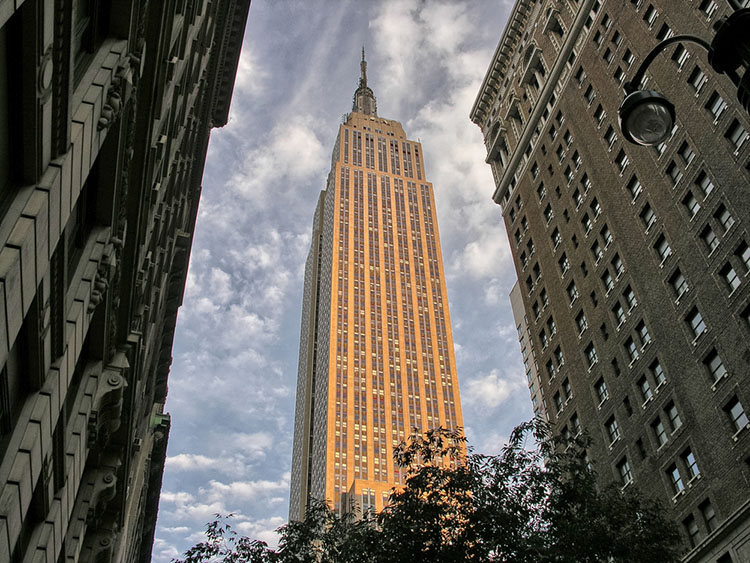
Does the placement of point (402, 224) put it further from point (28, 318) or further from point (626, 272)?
point (28, 318)

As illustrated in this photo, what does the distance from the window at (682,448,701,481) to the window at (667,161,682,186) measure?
16699 mm

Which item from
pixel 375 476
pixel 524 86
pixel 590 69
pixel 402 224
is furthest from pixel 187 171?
pixel 402 224

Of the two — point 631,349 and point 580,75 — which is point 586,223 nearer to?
point 631,349

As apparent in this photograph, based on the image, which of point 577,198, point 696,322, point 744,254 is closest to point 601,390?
point 696,322

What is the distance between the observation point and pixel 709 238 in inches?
1570

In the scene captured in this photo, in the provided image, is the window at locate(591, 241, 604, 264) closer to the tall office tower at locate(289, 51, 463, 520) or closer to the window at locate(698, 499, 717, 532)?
the window at locate(698, 499, 717, 532)

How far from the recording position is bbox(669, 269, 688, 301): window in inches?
1622

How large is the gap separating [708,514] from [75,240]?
103ft

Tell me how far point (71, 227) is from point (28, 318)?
131 inches

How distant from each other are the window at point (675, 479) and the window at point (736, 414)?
178 inches

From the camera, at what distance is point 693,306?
39719mm

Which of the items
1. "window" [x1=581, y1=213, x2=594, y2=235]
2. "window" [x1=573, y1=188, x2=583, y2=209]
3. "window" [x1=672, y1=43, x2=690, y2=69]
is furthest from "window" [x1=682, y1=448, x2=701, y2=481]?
"window" [x1=672, y1=43, x2=690, y2=69]

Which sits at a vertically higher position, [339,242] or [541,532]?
[339,242]

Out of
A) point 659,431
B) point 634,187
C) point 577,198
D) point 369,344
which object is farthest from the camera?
point 369,344
